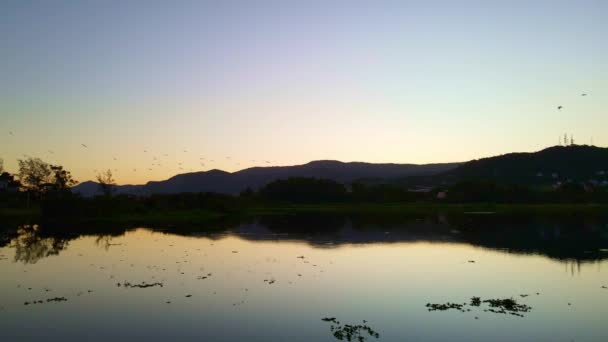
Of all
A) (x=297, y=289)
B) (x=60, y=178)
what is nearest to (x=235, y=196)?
(x=60, y=178)

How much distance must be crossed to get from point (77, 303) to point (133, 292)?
3.27 metres

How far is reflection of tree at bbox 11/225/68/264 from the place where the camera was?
4131 cm

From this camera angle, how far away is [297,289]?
91.9 feet

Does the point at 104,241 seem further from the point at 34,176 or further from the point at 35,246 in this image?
the point at 34,176

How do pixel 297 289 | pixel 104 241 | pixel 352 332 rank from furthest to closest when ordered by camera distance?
pixel 104 241 → pixel 297 289 → pixel 352 332

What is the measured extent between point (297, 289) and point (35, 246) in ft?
113

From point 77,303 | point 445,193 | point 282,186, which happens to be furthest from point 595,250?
point 282,186

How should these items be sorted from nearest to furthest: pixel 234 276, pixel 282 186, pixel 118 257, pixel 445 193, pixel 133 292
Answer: pixel 133 292
pixel 234 276
pixel 118 257
pixel 445 193
pixel 282 186

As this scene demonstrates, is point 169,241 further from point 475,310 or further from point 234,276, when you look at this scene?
point 475,310

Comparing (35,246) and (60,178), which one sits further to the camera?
(60,178)

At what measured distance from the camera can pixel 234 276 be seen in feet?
107

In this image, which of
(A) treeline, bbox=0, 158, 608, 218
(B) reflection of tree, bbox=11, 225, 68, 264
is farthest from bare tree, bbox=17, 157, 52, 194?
(B) reflection of tree, bbox=11, 225, 68, 264

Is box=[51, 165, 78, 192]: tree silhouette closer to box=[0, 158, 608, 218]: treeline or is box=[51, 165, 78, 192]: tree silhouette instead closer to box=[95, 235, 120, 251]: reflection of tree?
box=[0, 158, 608, 218]: treeline

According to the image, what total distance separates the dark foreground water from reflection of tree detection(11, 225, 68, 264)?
0.26 m
